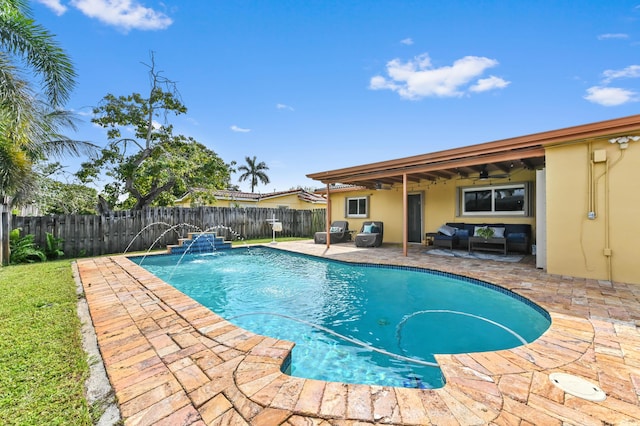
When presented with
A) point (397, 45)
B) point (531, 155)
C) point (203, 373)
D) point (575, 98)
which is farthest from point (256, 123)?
point (203, 373)

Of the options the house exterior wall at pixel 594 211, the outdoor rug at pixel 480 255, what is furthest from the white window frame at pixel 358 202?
the house exterior wall at pixel 594 211

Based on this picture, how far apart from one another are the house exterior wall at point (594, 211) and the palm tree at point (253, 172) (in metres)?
31.7

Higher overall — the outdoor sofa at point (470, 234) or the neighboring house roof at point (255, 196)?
the neighboring house roof at point (255, 196)

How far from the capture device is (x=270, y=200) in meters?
20.8

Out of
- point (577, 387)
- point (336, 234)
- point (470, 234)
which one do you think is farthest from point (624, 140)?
point (336, 234)

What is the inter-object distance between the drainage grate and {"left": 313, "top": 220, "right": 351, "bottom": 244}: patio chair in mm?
9766

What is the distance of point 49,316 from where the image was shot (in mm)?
3291

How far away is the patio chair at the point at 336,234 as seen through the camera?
1188 centimetres

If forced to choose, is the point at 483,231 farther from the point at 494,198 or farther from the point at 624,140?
the point at 624,140

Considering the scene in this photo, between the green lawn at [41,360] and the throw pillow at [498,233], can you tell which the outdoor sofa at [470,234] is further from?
the green lawn at [41,360]

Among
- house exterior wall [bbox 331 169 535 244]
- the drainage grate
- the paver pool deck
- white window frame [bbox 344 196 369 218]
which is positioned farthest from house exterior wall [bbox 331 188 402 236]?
the drainage grate

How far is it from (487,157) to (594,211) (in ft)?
7.63

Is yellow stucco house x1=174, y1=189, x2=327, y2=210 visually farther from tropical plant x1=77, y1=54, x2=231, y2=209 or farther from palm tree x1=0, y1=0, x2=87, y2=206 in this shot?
palm tree x1=0, y1=0, x2=87, y2=206

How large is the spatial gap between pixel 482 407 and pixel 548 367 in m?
0.97
